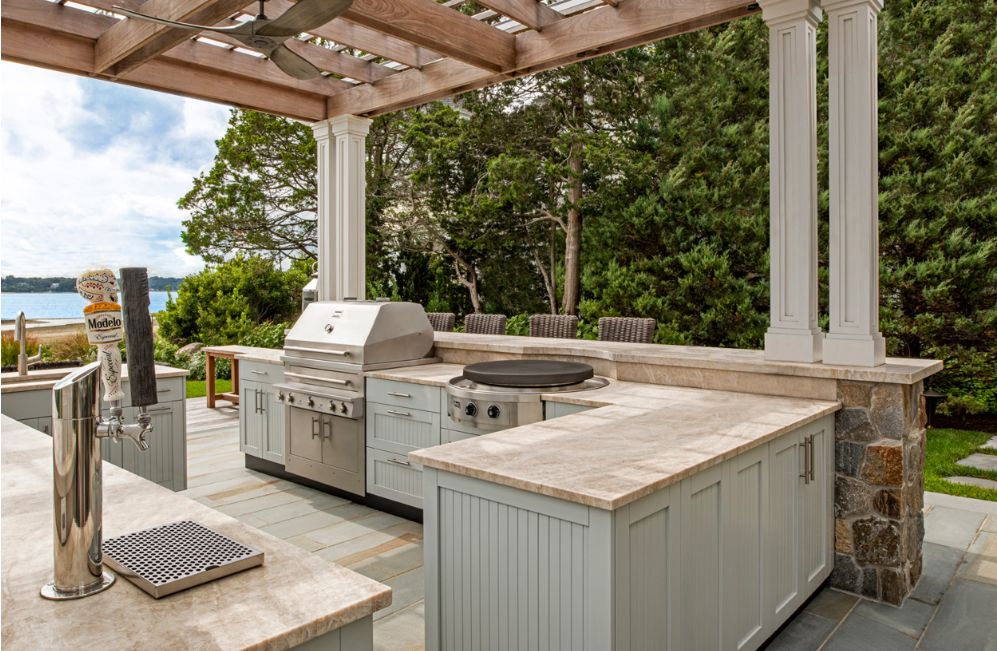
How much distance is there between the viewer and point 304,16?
2.68 m

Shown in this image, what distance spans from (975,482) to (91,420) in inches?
216

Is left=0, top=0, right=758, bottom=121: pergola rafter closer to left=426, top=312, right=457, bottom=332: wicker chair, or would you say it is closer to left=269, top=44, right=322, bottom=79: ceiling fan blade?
left=269, top=44, right=322, bottom=79: ceiling fan blade

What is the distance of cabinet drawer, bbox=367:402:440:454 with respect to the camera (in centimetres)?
365

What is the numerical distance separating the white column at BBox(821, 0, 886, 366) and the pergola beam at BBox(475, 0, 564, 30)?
5.40 ft

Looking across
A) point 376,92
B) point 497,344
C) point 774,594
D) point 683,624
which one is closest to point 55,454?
point 683,624

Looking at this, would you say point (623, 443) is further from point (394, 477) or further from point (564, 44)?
point (564, 44)

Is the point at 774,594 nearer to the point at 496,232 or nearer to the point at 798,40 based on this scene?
the point at 798,40

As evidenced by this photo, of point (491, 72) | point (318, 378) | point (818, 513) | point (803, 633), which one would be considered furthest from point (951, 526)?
point (491, 72)

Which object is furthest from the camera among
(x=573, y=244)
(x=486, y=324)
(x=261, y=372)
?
(x=573, y=244)

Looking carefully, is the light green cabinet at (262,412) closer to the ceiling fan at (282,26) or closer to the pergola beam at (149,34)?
the pergola beam at (149,34)

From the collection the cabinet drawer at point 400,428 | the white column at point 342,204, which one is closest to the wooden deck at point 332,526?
the cabinet drawer at point 400,428

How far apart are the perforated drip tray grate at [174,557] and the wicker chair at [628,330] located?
365 cm

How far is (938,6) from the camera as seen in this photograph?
6.79 metres

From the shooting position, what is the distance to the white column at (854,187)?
9.71 ft
